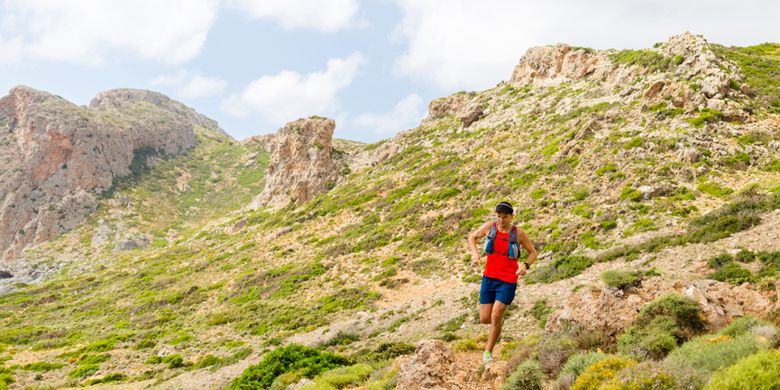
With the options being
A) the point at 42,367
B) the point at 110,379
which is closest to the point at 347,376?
the point at 110,379

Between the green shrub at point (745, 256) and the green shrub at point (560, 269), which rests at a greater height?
the green shrub at point (745, 256)

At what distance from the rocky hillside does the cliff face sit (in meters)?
21.0

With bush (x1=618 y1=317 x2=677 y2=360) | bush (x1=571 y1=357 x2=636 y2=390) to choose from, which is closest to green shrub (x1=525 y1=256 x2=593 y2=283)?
bush (x1=618 y1=317 x2=677 y2=360)

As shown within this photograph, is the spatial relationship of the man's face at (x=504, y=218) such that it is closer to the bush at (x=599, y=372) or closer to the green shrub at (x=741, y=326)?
the bush at (x=599, y=372)

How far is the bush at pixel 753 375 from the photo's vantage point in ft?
12.2

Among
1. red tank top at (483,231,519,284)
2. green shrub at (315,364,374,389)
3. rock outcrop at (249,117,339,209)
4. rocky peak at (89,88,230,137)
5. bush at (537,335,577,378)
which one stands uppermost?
rocky peak at (89,88,230,137)

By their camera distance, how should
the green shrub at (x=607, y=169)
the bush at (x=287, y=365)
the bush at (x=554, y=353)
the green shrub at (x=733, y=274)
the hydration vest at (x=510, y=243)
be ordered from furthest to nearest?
the green shrub at (x=607, y=169)
the bush at (x=287, y=365)
the green shrub at (x=733, y=274)
the hydration vest at (x=510, y=243)
the bush at (x=554, y=353)

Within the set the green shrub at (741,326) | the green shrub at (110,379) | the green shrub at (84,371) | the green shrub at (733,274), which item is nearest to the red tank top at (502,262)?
the green shrub at (741,326)

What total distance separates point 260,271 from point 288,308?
11279mm

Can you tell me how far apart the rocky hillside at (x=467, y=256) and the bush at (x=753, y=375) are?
394mm

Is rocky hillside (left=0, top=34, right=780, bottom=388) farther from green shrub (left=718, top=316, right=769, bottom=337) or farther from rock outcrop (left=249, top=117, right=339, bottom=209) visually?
rock outcrop (left=249, top=117, right=339, bottom=209)

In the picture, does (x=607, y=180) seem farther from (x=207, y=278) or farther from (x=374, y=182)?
(x=207, y=278)

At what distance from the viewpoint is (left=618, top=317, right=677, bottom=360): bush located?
20.1ft

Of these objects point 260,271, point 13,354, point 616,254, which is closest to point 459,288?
point 616,254
